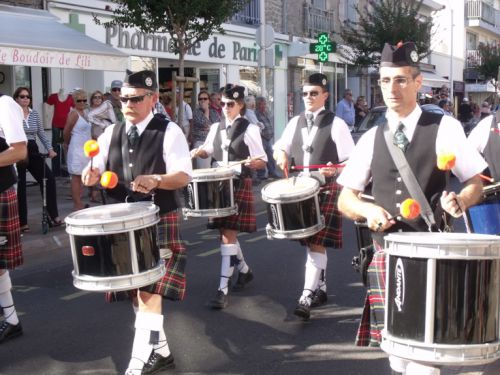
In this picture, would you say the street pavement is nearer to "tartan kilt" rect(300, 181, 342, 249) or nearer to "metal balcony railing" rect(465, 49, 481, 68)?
"tartan kilt" rect(300, 181, 342, 249)

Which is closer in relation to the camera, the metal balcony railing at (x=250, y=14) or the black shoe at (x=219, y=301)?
the black shoe at (x=219, y=301)

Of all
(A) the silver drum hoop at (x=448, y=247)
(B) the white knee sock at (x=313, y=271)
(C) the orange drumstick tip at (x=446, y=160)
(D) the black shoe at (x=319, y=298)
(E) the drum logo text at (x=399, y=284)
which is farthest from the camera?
(D) the black shoe at (x=319, y=298)

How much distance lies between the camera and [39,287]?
22.3ft

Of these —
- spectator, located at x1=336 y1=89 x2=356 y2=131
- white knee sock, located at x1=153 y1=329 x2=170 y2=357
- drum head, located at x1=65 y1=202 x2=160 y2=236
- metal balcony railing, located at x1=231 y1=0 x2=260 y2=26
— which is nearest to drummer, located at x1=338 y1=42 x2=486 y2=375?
drum head, located at x1=65 y1=202 x2=160 y2=236

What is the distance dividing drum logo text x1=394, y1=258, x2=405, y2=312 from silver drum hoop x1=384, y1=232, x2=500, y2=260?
54 millimetres

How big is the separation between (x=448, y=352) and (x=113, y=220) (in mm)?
1798

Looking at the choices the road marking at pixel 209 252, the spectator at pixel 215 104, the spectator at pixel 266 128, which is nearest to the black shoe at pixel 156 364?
the road marking at pixel 209 252

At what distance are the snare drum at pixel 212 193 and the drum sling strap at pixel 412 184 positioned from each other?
2662 mm

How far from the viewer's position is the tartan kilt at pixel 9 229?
4.95 m

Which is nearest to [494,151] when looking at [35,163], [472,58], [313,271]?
[313,271]

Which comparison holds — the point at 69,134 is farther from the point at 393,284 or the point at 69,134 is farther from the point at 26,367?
the point at 393,284

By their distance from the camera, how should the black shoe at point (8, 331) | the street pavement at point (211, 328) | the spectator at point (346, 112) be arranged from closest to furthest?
the street pavement at point (211, 328) < the black shoe at point (8, 331) < the spectator at point (346, 112)

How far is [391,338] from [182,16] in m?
9.08

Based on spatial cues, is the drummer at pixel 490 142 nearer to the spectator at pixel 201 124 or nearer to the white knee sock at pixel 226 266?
the white knee sock at pixel 226 266
